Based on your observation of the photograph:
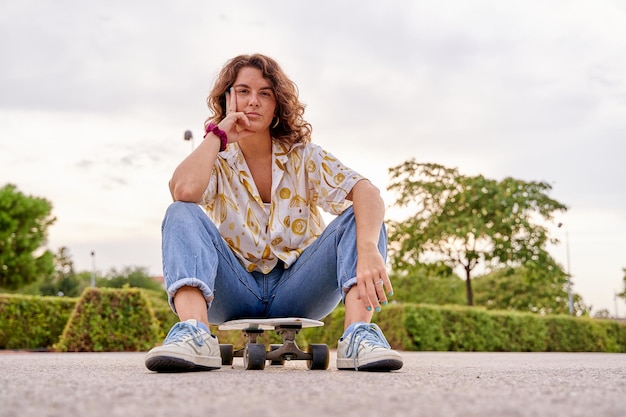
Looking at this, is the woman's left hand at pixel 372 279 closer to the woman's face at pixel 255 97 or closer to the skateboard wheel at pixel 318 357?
the skateboard wheel at pixel 318 357

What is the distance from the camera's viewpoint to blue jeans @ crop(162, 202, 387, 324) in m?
2.97

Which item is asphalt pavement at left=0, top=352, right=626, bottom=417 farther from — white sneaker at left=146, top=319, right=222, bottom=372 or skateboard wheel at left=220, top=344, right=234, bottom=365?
skateboard wheel at left=220, top=344, right=234, bottom=365

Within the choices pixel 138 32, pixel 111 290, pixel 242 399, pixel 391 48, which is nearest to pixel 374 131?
pixel 391 48

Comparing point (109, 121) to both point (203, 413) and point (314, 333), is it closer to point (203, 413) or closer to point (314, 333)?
point (314, 333)

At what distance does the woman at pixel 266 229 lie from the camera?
2.95 m

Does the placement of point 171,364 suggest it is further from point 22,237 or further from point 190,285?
point 22,237

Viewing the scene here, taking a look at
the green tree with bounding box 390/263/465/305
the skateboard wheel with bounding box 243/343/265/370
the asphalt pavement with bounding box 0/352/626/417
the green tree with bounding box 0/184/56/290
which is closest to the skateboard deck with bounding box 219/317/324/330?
the skateboard wheel with bounding box 243/343/265/370

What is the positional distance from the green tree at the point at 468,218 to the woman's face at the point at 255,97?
18.6 meters

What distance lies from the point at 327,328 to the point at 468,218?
8.94 m

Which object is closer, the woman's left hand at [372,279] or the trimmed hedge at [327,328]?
the woman's left hand at [372,279]

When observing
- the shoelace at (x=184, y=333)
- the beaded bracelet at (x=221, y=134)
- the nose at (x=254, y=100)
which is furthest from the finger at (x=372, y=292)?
the nose at (x=254, y=100)

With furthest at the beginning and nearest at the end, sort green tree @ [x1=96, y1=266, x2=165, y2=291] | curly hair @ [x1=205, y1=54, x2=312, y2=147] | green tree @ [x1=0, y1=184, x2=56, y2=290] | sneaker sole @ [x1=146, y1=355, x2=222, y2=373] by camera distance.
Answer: green tree @ [x1=96, y1=266, x2=165, y2=291] < green tree @ [x1=0, y1=184, x2=56, y2=290] < curly hair @ [x1=205, y1=54, x2=312, y2=147] < sneaker sole @ [x1=146, y1=355, x2=222, y2=373]

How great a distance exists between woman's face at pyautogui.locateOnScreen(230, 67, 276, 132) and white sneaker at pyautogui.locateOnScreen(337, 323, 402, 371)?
1384 millimetres

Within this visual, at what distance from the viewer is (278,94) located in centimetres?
381
